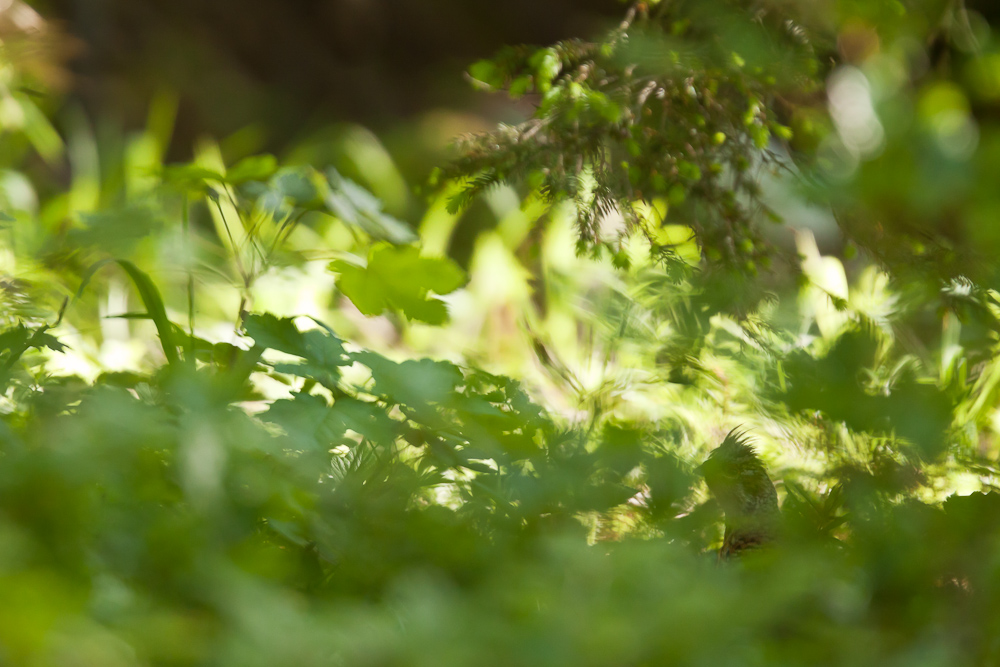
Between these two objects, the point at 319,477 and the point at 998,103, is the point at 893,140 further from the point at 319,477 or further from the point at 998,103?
the point at 998,103

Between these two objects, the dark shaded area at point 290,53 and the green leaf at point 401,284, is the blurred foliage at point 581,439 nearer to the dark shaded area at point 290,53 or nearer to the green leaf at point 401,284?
the green leaf at point 401,284

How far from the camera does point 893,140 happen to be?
2.90 feet

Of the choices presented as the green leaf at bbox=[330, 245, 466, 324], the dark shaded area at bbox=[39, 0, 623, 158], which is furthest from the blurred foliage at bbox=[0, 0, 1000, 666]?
the dark shaded area at bbox=[39, 0, 623, 158]

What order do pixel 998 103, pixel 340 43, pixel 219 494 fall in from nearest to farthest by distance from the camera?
pixel 219 494
pixel 998 103
pixel 340 43

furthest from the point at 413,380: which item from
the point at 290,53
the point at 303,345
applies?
the point at 290,53

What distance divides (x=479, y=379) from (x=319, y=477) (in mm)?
221

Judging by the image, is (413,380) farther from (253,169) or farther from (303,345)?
(253,169)

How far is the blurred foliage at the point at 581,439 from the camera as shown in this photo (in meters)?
0.32

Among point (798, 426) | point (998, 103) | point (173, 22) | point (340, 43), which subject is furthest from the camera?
point (340, 43)

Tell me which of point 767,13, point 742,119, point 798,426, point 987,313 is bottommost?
point 798,426

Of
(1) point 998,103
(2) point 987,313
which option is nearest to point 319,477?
(2) point 987,313

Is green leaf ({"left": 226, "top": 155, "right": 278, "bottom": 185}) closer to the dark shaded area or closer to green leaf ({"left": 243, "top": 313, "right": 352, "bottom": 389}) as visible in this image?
green leaf ({"left": 243, "top": 313, "right": 352, "bottom": 389})

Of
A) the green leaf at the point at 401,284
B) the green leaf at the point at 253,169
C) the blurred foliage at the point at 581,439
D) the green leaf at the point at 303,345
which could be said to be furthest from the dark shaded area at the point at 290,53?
the green leaf at the point at 303,345

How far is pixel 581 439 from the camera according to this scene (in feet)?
1.89
